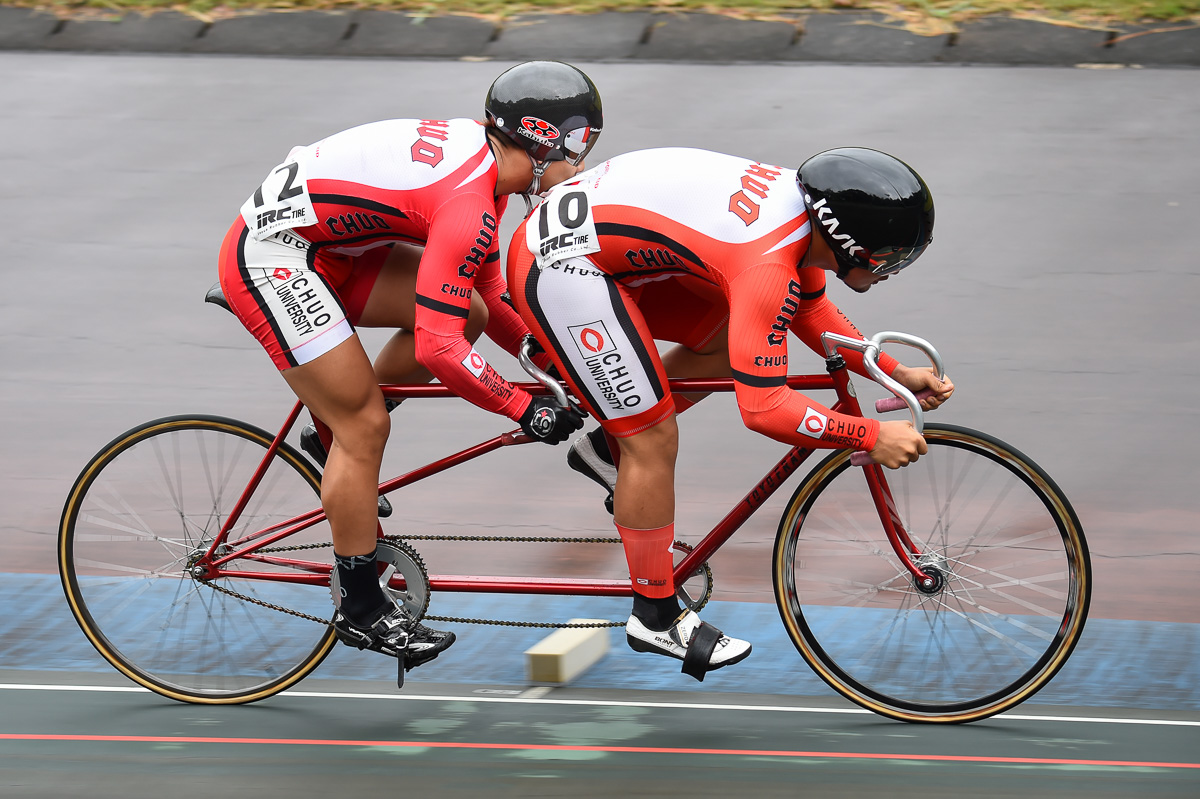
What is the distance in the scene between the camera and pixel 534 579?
13.6 feet

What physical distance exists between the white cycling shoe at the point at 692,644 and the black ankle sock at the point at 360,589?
30.4 inches

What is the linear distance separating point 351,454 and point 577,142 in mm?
1123

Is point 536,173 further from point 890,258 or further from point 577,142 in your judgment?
Answer: point 890,258

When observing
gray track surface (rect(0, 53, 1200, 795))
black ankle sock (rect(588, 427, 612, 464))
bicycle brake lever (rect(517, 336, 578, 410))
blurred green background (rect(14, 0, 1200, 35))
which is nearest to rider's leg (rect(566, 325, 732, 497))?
black ankle sock (rect(588, 427, 612, 464))

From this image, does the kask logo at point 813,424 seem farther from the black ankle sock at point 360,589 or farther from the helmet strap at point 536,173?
the black ankle sock at point 360,589

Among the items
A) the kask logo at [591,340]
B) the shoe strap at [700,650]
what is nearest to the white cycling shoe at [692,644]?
the shoe strap at [700,650]

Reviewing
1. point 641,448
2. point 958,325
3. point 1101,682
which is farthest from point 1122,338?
→ point 641,448

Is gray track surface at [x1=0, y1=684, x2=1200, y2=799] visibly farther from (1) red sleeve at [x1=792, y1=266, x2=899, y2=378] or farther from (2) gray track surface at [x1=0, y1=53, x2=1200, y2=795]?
(1) red sleeve at [x1=792, y1=266, x2=899, y2=378]

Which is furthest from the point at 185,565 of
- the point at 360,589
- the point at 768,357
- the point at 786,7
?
the point at 786,7

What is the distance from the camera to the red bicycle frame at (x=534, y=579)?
3926mm

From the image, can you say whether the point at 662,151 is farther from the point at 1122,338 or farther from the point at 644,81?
the point at 644,81

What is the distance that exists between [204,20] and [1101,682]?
33.9 ft

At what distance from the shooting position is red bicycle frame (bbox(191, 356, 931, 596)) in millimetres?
3926

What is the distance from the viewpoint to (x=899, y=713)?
408 cm
